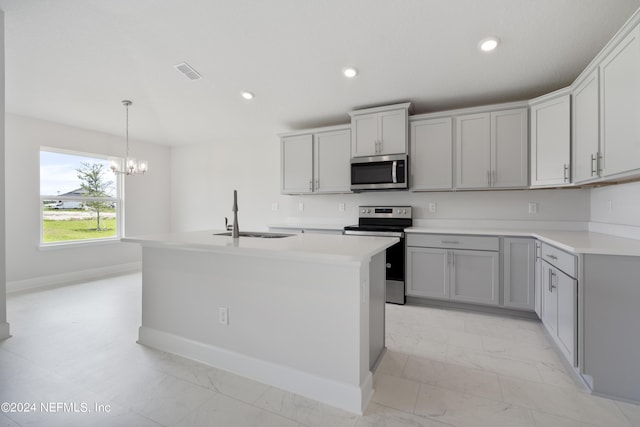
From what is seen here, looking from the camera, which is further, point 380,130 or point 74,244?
point 74,244

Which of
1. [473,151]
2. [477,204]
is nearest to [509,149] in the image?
[473,151]

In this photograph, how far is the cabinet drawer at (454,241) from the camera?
300 cm

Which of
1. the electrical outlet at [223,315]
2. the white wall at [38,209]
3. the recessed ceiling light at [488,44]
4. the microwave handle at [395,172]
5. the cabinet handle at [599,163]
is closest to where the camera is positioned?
the electrical outlet at [223,315]

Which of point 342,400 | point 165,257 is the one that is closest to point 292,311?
point 342,400

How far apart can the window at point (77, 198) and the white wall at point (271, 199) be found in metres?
1.12

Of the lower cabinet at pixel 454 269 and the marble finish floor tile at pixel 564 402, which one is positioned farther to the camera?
the lower cabinet at pixel 454 269

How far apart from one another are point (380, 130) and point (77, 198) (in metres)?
4.74

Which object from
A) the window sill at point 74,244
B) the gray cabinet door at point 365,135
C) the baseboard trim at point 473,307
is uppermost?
the gray cabinet door at point 365,135

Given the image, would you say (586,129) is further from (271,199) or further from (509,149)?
(271,199)

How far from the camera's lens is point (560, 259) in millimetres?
2111

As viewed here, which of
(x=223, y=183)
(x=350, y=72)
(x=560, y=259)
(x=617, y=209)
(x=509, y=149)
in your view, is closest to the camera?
(x=560, y=259)

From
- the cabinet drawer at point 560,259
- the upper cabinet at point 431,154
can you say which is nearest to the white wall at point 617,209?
the cabinet drawer at point 560,259

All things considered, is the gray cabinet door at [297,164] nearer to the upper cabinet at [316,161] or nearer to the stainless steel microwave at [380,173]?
the upper cabinet at [316,161]

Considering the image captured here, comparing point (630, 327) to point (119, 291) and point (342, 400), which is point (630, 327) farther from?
point (119, 291)
